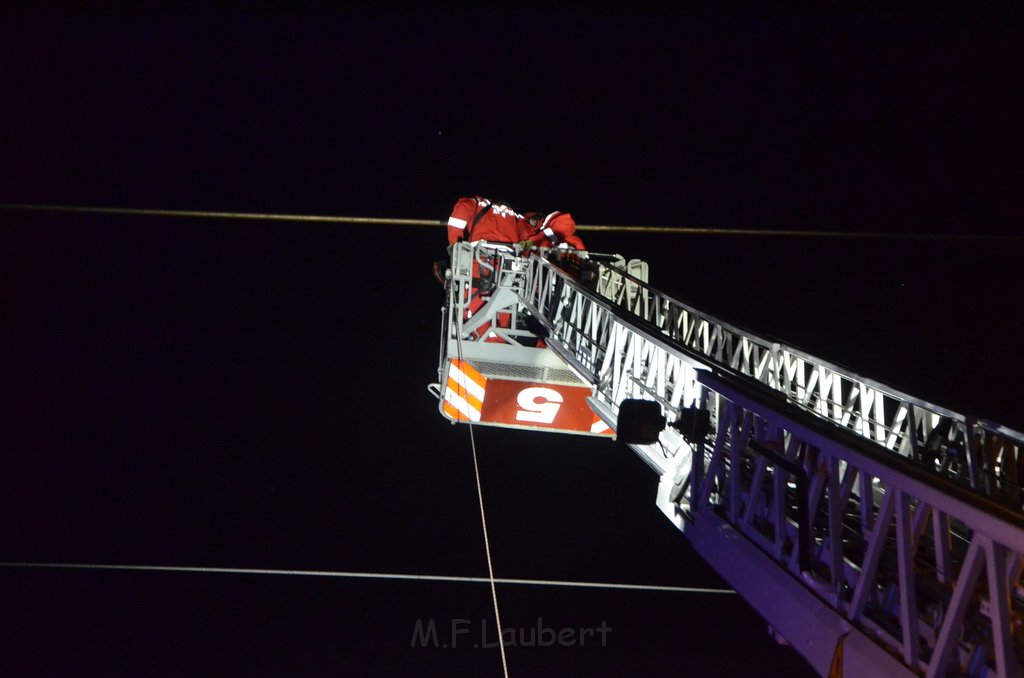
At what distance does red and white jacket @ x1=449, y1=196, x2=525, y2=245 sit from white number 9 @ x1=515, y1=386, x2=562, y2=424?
7.76 ft

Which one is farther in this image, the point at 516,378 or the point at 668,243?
the point at 668,243

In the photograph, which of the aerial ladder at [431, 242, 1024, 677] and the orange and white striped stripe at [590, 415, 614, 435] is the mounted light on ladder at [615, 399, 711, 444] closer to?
the aerial ladder at [431, 242, 1024, 677]

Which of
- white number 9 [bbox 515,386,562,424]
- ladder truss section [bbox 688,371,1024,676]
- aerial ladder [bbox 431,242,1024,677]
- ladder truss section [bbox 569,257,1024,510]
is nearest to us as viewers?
ladder truss section [bbox 688,371,1024,676]

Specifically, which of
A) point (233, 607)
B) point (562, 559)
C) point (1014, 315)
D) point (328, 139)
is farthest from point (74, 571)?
point (1014, 315)

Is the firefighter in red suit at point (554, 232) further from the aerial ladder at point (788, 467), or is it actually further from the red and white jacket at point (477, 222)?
the aerial ladder at point (788, 467)

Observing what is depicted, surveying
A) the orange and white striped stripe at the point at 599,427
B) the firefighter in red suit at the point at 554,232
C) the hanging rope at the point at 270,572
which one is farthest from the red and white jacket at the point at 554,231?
the hanging rope at the point at 270,572

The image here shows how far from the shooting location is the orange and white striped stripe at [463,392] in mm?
7051

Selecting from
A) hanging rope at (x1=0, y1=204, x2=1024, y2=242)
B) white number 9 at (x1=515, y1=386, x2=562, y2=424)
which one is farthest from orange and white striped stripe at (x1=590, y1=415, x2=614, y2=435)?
hanging rope at (x1=0, y1=204, x2=1024, y2=242)

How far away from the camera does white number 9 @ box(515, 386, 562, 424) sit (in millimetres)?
6809

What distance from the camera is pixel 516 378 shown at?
23.0 ft

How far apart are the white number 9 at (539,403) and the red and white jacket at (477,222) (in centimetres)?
236

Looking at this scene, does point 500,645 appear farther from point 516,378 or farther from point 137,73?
point 137,73

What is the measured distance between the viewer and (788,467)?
3.52 m

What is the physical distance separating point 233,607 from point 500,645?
2.95 meters
